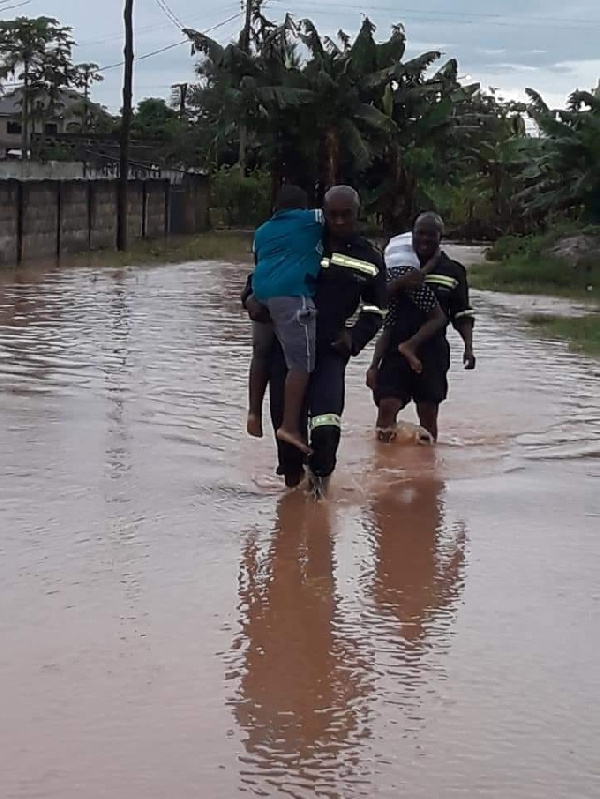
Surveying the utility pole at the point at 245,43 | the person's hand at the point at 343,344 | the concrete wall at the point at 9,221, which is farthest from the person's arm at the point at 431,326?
the utility pole at the point at 245,43

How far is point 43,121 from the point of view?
206 ft

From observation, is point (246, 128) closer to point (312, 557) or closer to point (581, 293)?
point (581, 293)

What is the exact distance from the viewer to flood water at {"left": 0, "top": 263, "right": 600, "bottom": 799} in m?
3.76

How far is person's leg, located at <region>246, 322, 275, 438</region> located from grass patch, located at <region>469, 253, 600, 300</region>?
53.2 ft

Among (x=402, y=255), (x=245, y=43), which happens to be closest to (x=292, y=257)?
(x=402, y=255)

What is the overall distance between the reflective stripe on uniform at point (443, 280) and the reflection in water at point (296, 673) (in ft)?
7.39

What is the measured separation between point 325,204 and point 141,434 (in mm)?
2655

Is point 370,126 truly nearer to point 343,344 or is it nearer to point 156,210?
point 156,210

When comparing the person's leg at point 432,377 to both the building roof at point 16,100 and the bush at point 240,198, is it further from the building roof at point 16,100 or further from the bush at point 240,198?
the building roof at point 16,100

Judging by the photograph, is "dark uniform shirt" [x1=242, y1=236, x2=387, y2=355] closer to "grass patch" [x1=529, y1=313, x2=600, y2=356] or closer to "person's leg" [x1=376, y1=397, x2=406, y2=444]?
"person's leg" [x1=376, y1=397, x2=406, y2=444]

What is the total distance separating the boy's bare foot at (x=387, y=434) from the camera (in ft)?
27.3

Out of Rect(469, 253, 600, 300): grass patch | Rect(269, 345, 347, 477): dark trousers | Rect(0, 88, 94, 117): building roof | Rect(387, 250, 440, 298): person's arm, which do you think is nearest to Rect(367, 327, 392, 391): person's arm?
Rect(387, 250, 440, 298): person's arm

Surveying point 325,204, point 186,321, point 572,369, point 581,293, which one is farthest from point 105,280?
point 325,204

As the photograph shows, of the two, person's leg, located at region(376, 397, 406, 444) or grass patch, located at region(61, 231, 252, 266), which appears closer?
person's leg, located at region(376, 397, 406, 444)
